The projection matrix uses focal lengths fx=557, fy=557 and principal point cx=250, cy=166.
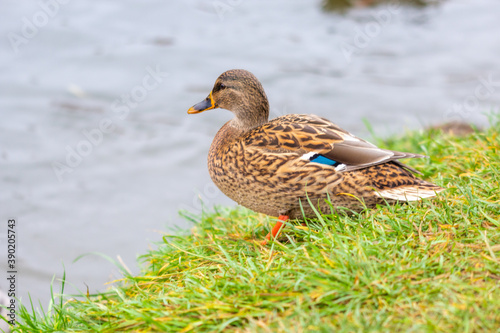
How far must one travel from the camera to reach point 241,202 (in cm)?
387

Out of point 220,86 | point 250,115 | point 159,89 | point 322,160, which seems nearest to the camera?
point 322,160

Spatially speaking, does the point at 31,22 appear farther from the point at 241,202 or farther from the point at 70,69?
the point at 241,202

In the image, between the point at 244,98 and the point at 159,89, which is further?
the point at 159,89

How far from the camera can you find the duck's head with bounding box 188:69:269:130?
4.12 m

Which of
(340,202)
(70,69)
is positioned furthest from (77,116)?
(340,202)

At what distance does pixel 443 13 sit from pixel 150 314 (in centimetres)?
1065

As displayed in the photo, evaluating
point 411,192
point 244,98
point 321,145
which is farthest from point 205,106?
point 411,192

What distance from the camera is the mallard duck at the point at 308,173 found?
141 inches

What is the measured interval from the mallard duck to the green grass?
125 millimetres

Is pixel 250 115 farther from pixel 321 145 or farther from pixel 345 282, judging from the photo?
pixel 345 282

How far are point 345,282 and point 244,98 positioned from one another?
1.86 metres

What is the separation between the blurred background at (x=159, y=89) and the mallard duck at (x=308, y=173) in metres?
1.78

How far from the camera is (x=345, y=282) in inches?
106

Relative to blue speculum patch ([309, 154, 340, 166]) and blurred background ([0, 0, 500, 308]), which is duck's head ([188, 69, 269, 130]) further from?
blurred background ([0, 0, 500, 308])
